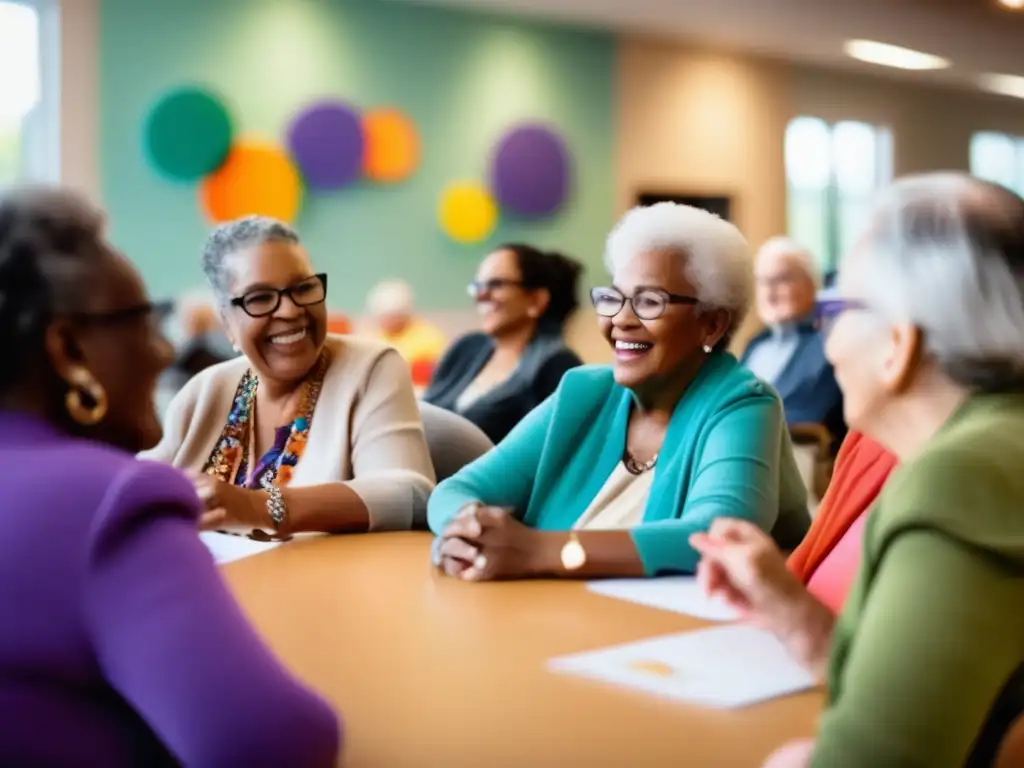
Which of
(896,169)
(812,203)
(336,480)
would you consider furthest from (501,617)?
(896,169)

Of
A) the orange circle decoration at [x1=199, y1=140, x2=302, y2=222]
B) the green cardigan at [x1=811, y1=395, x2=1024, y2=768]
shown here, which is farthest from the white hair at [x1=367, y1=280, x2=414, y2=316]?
the green cardigan at [x1=811, y1=395, x2=1024, y2=768]

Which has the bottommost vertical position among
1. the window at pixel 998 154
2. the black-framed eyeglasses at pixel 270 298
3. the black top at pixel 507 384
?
the black top at pixel 507 384

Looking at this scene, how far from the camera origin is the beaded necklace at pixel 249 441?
95.5 inches

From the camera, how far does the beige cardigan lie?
7.54 ft

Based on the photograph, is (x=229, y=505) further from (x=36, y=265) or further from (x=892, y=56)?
(x=892, y=56)

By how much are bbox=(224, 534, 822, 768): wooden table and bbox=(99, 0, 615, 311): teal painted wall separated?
4.53 meters

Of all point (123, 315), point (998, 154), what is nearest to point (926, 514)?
point (123, 315)

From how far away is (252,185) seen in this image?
251 inches

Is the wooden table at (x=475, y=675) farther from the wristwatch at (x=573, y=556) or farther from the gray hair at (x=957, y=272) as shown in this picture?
the gray hair at (x=957, y=272)

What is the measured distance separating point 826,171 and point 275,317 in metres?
8.34

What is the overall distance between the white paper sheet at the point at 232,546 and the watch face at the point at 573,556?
53 centimetres

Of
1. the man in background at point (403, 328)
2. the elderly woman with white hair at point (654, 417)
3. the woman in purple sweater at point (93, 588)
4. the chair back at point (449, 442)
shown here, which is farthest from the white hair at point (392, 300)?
the woman in purple sweater at point (93, 588)

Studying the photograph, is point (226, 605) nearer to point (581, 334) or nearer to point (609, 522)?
point (609, 522)

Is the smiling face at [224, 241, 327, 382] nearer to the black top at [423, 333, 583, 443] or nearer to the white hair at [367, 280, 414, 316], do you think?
the black top at [423, 333, 583, 443]
